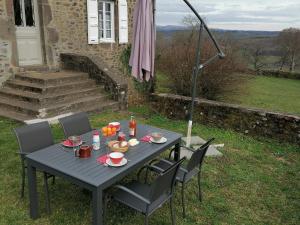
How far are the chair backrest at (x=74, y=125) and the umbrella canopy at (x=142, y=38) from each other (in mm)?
1172

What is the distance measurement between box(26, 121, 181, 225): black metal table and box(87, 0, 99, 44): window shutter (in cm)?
648

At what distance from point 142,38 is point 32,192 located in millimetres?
2819

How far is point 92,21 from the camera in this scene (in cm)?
934

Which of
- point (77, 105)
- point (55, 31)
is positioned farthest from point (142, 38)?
point (55, 31)

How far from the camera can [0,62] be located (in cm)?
764

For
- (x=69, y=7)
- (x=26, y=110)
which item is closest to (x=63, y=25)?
(x=69, y=7)

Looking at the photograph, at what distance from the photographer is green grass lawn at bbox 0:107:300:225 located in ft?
11.5

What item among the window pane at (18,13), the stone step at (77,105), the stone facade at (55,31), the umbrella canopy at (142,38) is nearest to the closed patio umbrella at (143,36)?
the umbrella canopy at (142,38)

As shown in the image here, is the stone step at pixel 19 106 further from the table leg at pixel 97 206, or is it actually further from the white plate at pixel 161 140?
the table leg at pixel 97 206

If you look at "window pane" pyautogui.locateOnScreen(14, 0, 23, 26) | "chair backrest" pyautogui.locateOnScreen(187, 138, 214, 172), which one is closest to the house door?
"window pane" pyautogui.locateOnScreen(14, 0, 23, 26)

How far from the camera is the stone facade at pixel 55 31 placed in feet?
25.0

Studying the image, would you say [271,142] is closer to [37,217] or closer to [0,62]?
[37,217]

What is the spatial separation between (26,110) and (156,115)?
328cm

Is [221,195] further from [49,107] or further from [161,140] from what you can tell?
[49,107]
